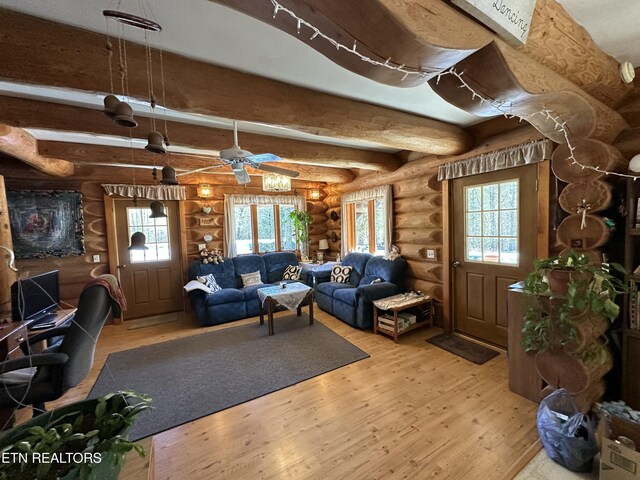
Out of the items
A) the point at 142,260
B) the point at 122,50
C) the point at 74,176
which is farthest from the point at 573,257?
the point at 74,176

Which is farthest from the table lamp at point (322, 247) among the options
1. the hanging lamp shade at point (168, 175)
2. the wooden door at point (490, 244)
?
the hanging lamp shade at point (168, 175)

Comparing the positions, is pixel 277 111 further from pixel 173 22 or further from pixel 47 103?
pixel 47 103

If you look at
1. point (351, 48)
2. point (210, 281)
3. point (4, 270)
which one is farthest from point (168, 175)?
point (210, 281)

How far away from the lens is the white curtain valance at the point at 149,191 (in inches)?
172

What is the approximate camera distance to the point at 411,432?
6.42ft

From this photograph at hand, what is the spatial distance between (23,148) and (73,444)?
339 centimetres

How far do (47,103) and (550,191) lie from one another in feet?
15.5

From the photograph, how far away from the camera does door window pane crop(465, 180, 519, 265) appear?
9.70ft

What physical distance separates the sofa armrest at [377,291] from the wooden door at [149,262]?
11.3ft

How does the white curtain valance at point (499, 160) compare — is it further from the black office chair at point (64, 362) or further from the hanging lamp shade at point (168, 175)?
the black office chair at point (64, 362)

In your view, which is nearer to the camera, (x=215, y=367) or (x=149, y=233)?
(x=215, y=367)

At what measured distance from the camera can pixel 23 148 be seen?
2727 millimetres

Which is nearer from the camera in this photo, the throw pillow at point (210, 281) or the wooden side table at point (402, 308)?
the wooden side table at point (402, 308)

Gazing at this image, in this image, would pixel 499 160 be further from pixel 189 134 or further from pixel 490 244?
pixel 189 134
